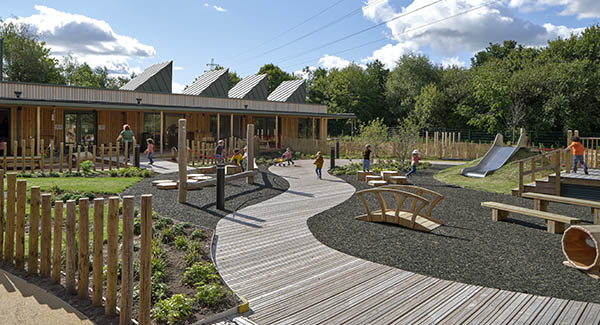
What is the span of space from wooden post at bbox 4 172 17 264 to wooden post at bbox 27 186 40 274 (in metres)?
0.48

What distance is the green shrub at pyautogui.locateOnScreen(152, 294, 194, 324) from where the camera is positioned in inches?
168

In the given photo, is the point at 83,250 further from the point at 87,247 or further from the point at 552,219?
the point at 552,219

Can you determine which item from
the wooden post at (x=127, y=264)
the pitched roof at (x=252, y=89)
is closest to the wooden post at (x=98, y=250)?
the wooden post at (x=127, y=264)

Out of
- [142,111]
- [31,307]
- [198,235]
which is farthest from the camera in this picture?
[142,111]

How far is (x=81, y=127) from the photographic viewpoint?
24875 millimetres

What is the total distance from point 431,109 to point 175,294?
4786 cm

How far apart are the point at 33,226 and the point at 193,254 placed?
2.02m

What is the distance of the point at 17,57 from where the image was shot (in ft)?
180

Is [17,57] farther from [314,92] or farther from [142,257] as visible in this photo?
[142,257]

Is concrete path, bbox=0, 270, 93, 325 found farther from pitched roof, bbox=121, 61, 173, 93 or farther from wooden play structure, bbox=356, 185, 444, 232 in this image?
pitched roof, bbox=121, 61, 173, 93

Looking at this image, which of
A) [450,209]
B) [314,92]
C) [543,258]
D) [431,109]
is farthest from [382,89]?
[543,258]

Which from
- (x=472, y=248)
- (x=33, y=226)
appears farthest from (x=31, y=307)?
(x=472, y=248)

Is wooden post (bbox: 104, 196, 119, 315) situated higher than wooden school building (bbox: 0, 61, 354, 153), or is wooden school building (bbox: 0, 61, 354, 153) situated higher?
wooden school building (bbox: 0, 61, 354, 153)

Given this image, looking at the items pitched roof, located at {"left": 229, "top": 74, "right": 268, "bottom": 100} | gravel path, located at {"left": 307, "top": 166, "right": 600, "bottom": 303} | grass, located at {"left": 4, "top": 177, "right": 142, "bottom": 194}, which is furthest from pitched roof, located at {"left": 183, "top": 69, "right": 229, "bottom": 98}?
gravel path, located at {"left": 307, "top": 166, "right": 600, "bottom": 303}
